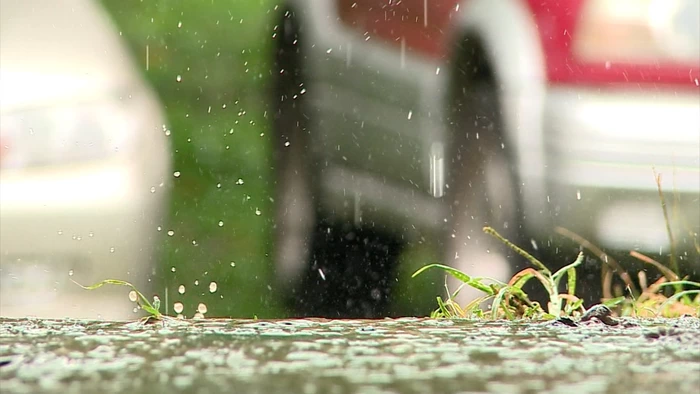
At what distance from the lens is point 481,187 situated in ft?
13.8

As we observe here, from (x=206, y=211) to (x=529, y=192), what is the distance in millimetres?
3524

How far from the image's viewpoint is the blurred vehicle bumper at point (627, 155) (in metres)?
3.79

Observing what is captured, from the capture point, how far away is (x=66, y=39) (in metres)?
4.24

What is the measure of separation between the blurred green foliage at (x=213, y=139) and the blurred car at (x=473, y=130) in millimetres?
488

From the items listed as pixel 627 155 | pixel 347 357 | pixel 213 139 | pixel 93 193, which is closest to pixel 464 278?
pixel 347 357

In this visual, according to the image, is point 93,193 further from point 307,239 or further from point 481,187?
point 481,187

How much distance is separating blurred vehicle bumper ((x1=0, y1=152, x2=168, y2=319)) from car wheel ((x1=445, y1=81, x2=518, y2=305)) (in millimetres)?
1107

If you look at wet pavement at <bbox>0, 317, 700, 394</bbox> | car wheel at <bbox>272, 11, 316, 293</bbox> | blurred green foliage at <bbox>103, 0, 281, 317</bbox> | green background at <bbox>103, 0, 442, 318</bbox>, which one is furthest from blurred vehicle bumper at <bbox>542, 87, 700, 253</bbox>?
wet pavement at <bbox>0, 317, 700, 394</bbox>

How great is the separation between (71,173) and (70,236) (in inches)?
8.5

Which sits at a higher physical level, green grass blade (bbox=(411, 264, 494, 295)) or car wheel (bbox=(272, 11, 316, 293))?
car wheel (bbox=(272, 11, 316, 293))

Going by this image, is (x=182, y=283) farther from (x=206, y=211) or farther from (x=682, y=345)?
(x=682, y=345)

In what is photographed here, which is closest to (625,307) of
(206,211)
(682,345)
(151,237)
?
(682,345)

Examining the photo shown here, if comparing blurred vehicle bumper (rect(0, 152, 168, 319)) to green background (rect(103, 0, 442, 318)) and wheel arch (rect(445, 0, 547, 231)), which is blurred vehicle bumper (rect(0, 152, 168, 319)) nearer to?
green background (rect(103, 0, 442, 318))

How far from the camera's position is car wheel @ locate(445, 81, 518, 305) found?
410cm
